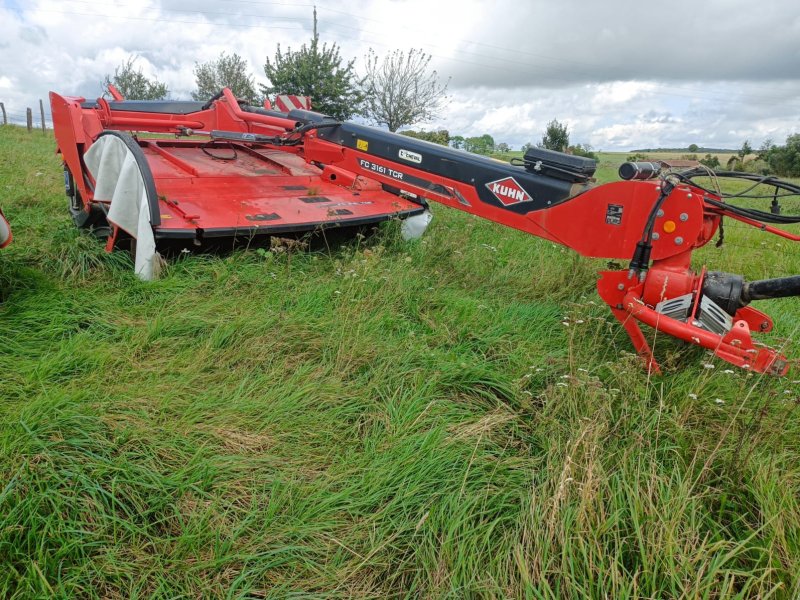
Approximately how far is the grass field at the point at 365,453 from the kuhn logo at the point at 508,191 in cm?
82

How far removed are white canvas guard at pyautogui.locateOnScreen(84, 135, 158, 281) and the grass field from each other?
23 centimetres

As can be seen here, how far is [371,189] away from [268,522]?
3.97 m

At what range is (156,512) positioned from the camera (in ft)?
6.47

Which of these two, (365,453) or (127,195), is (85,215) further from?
(365,453)

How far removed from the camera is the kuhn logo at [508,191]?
3.20 metres

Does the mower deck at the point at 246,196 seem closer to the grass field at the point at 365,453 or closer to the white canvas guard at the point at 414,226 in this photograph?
the white canvas guard at the point at 414,226

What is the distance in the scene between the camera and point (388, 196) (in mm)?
5465

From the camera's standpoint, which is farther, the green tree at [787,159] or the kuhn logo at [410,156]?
the green tree at [787,159]

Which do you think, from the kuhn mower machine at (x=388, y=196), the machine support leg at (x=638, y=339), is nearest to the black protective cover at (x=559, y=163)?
the kuhn mower machine at (x=388, y=196)

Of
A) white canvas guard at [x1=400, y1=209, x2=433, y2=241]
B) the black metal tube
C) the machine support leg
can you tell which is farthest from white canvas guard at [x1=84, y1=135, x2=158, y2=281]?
the black metal tube

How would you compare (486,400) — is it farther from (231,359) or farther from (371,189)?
(371,189)

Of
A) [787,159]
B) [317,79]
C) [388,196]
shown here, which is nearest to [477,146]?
[317,79]

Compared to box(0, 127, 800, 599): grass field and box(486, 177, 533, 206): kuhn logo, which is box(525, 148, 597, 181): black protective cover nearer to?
box(486, 177, 533, 206): kuhn logo

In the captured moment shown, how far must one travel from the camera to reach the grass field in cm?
175
